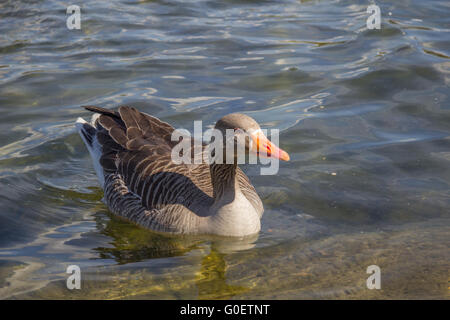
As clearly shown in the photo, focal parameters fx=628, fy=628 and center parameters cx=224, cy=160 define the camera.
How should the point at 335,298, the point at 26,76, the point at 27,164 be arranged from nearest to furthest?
the point at 335,298, the point at 27,164, the point at 26,76

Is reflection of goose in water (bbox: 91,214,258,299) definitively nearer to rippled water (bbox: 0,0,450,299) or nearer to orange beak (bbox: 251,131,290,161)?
rippled water (bbox: 0,0,450,299)

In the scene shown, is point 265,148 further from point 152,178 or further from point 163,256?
point 152,178

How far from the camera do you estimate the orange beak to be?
6556 mm

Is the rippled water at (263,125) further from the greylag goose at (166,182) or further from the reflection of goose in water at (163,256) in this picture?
the greylag goose at (166,182)

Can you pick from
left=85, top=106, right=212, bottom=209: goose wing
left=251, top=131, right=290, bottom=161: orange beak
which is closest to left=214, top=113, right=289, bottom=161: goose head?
left=251, top=131, right=290, bottom=161: orange beak

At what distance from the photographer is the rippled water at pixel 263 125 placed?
6.72 metres

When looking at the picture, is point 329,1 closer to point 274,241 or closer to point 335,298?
point 274,241

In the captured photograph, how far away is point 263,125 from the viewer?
1041cm

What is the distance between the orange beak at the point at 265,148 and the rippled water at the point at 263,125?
1222 millimetres

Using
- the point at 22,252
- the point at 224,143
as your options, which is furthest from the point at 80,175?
the point at 224,143

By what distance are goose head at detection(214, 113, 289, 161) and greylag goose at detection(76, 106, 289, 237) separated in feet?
0.04

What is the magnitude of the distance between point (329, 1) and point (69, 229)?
444 inches

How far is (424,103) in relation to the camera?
11023 millimetres

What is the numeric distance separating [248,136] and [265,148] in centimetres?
25
